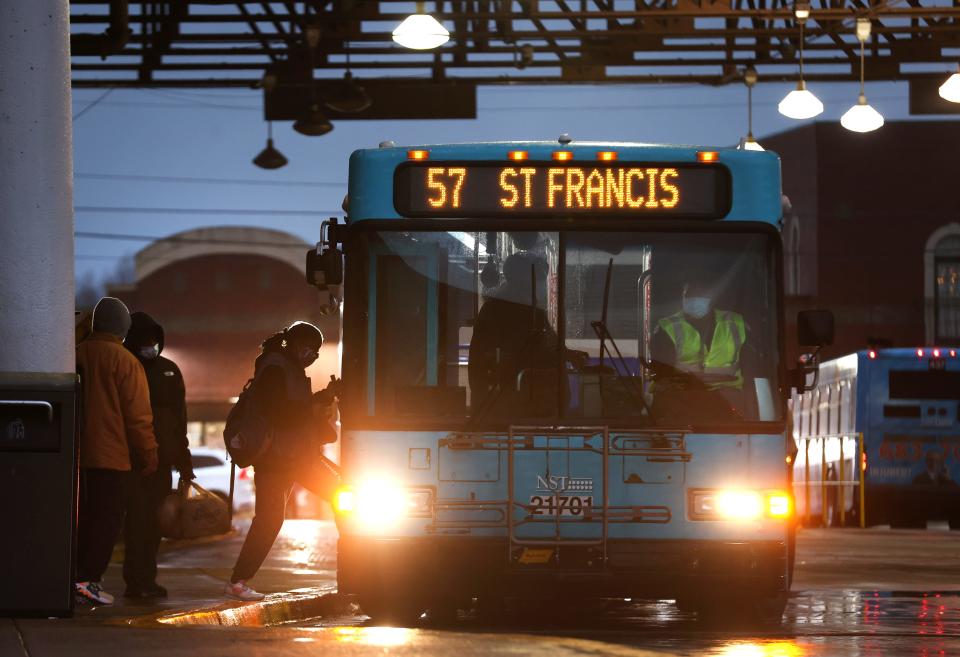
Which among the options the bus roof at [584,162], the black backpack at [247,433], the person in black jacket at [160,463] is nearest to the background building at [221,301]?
the person in black jacket at [160,463]

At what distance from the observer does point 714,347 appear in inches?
442

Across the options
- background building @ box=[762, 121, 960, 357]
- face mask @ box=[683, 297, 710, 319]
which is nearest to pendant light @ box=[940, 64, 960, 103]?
face mask @ box=[683, 297, 710, 319]

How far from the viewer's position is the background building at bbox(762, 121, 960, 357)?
184 ft

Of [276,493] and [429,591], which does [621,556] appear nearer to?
[429,591]

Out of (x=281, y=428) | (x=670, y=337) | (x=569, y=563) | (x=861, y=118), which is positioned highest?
(x=861, y=118)

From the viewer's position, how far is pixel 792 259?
58.3m

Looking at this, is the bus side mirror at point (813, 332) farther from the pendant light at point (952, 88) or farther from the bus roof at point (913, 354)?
the bus roof at point (913, 354)

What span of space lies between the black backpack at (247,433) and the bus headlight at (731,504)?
8.98 ft

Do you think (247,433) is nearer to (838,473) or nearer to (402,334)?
(402,334)

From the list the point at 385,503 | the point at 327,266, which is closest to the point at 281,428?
the point at 385,503

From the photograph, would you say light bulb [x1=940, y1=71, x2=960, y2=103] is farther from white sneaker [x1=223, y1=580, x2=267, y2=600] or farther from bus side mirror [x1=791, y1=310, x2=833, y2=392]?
white sneaker [x1=223, y1=580, x2=267, y2=600]

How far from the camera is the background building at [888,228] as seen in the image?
5603 cm

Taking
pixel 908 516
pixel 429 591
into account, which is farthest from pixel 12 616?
pixel 908 516

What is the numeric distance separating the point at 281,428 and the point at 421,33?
7821 millimetres
